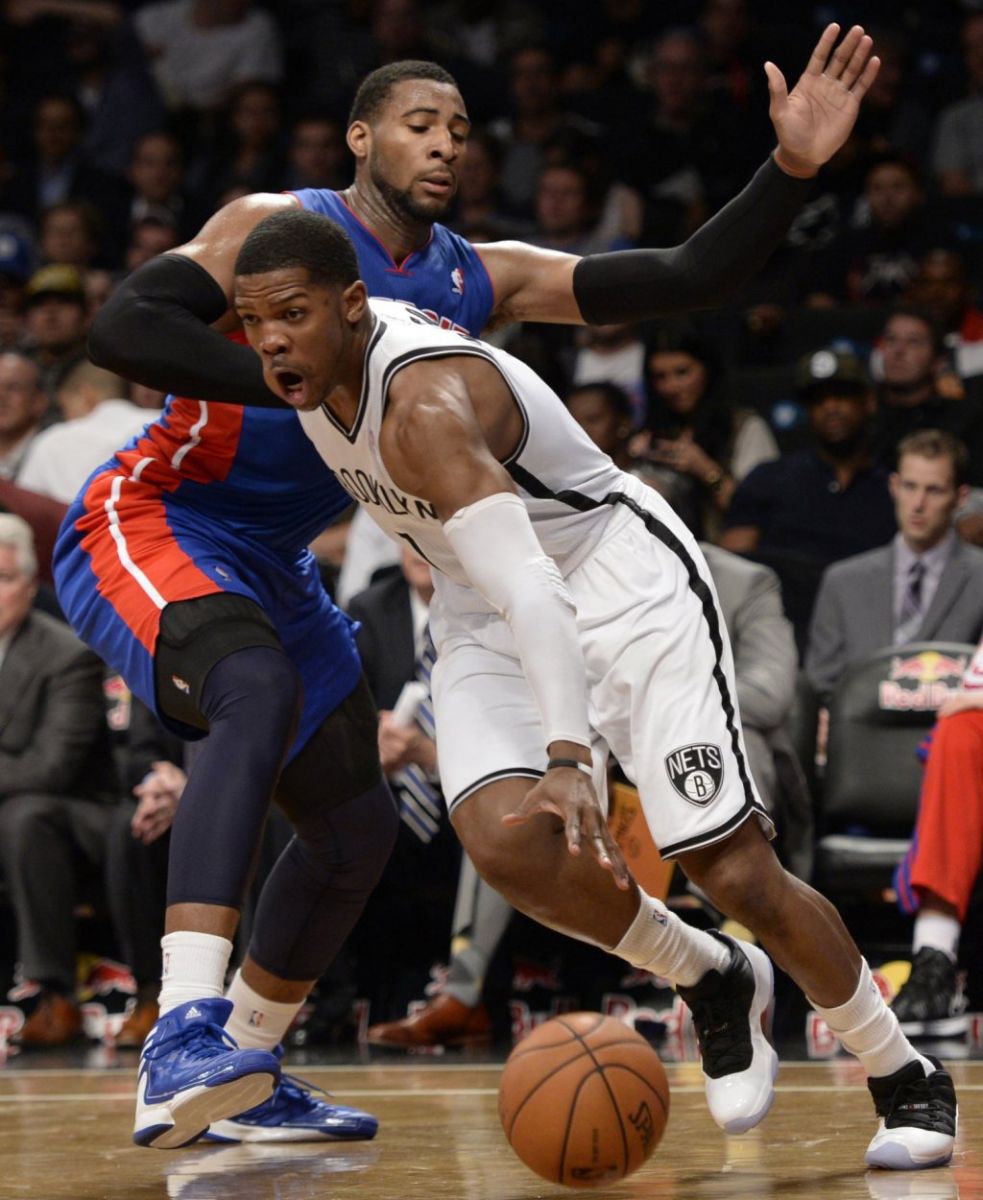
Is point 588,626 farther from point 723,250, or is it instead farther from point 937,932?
point 937,932

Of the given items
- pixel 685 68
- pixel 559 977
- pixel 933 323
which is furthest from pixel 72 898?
pixel 685 68

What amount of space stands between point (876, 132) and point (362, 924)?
5529 mm

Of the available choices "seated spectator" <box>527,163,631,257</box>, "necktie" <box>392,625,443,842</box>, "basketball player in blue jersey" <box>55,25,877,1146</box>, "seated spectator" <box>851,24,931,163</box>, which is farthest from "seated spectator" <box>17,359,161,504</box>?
"seated spectator" <box>851,24,931,163</box>

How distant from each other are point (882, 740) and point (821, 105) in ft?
10.1

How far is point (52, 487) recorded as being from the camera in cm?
772

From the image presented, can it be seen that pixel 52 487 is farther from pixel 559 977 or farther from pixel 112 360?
pixel 112 360

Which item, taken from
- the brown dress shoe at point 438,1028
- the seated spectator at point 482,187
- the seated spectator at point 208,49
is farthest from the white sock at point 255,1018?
the seated spectator at point 208,49

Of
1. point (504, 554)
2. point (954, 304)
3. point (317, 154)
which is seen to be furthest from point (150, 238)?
point (504, 554)

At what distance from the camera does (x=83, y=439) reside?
7.68 meters

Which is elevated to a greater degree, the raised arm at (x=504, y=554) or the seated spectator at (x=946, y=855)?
the raised arm at (x=504, y=554)

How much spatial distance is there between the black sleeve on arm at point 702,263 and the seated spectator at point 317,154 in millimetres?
6549

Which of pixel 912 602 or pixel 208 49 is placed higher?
pixel 208 49

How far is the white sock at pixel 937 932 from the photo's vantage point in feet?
18.7

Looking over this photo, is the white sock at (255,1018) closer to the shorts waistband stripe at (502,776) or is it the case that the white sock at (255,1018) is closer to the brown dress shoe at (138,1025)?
the shorts waistband stripe at (502,776)
